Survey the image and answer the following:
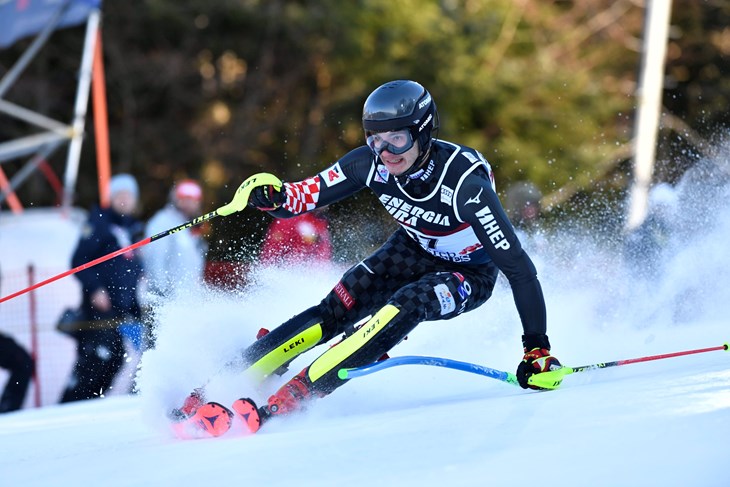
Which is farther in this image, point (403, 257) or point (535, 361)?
point (403, 257)

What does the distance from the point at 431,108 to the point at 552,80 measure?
47.4 ft

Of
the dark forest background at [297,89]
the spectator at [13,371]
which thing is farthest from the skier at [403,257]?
the dark forest background at [297,89]

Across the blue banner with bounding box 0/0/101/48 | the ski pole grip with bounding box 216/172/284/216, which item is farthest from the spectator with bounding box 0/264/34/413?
the blue banner with bounding box 0/0/101/48

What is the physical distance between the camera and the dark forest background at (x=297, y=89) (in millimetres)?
17531

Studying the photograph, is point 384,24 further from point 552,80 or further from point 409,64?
point 552,80

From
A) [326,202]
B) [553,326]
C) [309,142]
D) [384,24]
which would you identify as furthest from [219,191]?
[326,202]

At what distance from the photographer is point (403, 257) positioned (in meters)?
5.14

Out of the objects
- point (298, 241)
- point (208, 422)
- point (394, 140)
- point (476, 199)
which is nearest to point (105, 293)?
point (298, 241)

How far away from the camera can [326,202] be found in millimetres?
5098

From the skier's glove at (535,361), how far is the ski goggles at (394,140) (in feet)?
3.35

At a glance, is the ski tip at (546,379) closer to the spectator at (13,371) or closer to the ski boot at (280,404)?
the ski boot at (280,404)

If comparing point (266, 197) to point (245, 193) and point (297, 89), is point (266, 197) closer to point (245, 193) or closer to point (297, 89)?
point (245, 193)

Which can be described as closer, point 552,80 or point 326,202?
point 326,202

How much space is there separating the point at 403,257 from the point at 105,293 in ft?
10.9
